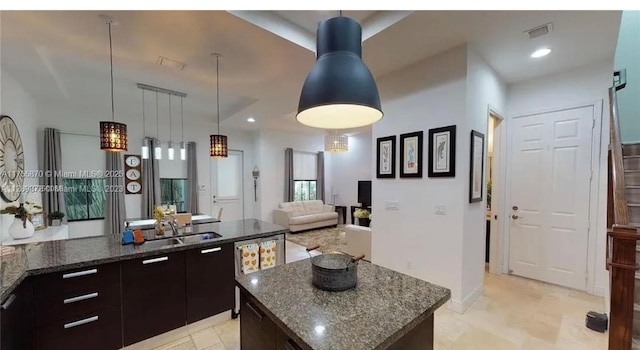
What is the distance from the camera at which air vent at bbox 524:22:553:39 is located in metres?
2.31

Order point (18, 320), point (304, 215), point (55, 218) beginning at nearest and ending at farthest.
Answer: point (18, 320) → point (55, 218) → point (304, 215)

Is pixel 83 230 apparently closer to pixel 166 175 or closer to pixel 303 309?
pixel 166 175

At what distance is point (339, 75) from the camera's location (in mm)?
1290

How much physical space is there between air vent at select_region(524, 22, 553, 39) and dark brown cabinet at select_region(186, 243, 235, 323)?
3.49m

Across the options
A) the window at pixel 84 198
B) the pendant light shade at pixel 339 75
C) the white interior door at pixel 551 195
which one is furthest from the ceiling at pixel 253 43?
the window at pixel 84 198

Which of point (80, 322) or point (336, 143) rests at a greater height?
point (336, 143)

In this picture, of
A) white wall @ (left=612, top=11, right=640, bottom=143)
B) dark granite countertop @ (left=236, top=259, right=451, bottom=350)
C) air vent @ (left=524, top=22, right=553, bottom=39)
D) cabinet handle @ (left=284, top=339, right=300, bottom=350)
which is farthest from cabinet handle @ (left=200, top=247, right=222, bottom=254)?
white wall @ (left=612, top=11, right=640, bottom=143)

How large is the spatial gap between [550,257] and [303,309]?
3.87m

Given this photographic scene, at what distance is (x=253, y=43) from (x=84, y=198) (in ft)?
17.2

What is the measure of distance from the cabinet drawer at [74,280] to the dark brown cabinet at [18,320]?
5 cm

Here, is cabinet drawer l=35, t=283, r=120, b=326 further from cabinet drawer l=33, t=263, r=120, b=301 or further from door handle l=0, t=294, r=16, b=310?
door handle l=0, t=294, r=16, b=310

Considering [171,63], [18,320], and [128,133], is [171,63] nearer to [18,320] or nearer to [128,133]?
[18,320]

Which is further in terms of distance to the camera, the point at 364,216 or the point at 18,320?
the point at 364,216

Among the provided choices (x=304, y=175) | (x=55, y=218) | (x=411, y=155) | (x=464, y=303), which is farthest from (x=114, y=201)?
(x=464, y=303)
